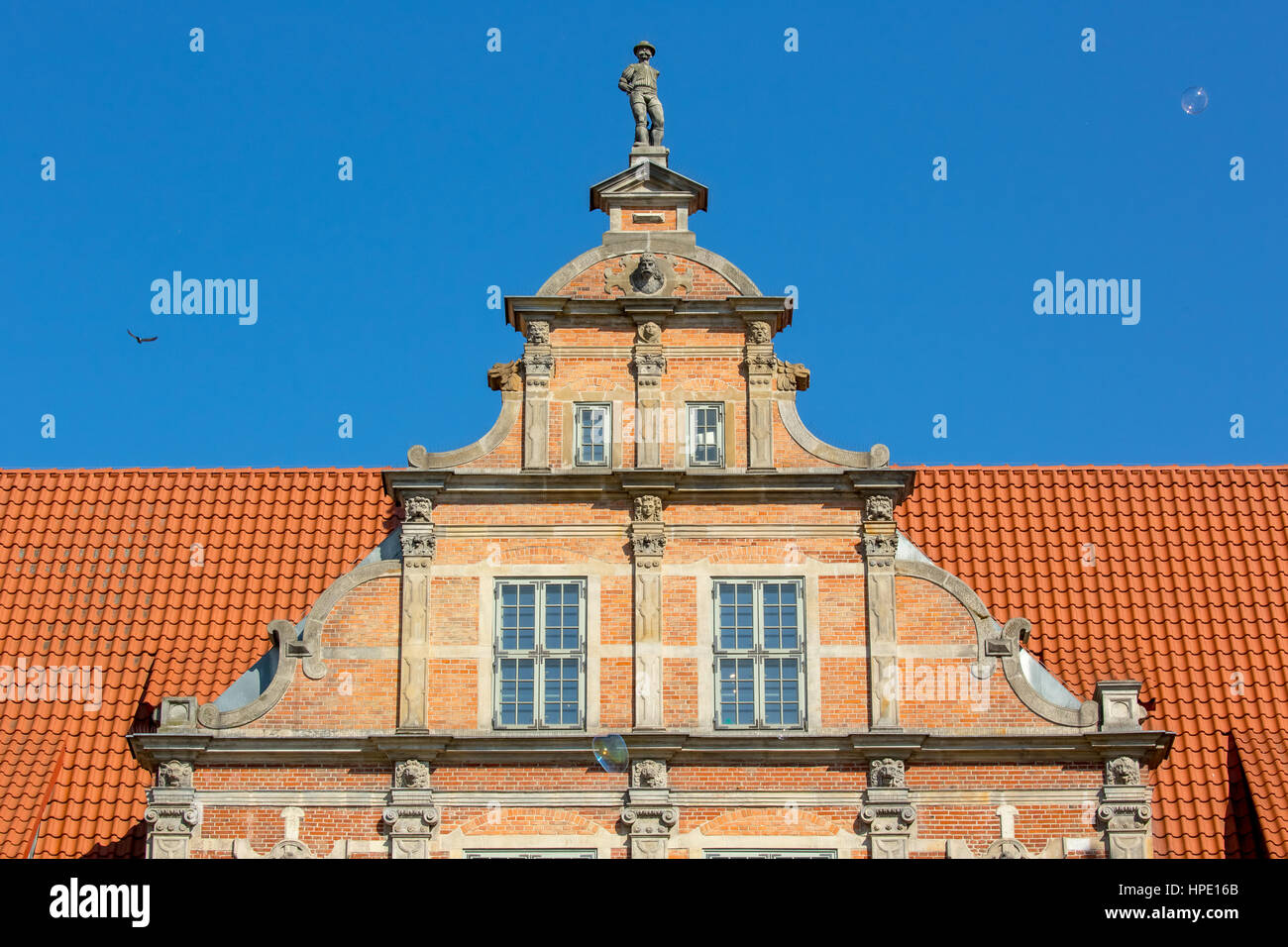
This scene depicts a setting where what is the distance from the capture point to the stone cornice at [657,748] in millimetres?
21547

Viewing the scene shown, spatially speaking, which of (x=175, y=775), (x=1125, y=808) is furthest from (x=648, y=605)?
(x=1125, y=808)

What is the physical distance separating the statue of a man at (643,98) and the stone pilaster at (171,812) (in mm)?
8556

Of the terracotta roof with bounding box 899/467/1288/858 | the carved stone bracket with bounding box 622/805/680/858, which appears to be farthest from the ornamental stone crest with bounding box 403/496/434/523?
the terracotta roof with bounding box 899/467/1288/858

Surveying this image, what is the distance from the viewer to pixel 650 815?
846 inches

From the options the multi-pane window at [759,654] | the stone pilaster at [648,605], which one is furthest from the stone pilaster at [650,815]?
the multi-pane window at [759,654]

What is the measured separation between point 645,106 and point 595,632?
242 inches

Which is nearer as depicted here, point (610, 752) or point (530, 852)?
point (530, 852)

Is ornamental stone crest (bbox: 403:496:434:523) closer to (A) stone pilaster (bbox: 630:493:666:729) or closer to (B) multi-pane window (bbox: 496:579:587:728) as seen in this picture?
(B) multi-pane window (bbox: 496:579:587:728)

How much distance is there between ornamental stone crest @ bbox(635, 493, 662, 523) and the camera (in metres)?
22.4

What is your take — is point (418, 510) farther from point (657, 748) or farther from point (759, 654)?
point (759, 654)

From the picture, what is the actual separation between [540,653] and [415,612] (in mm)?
1356

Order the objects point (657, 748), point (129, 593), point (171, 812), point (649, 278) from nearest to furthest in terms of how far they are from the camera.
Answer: point (171, 812), point (657, 748), point (649, 278), point (129, 593)
